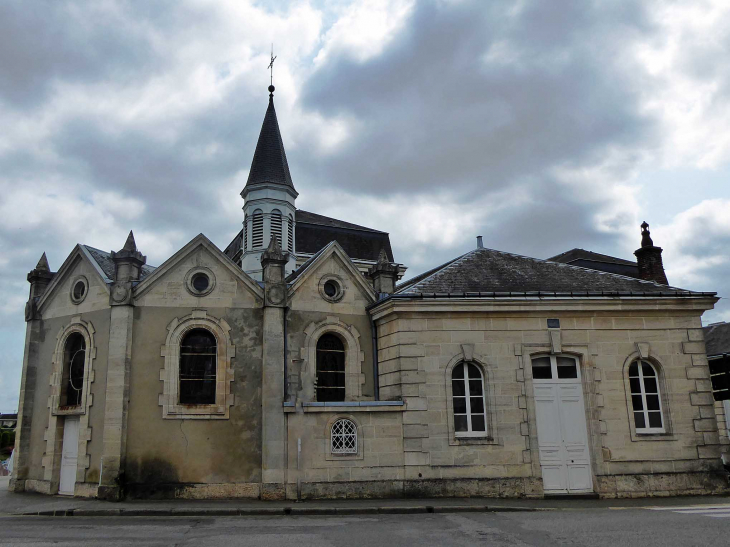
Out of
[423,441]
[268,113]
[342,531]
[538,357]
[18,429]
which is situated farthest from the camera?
[268,113]

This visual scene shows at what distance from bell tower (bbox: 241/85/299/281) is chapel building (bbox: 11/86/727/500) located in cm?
664

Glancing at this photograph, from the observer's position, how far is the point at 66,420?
57.3 feet

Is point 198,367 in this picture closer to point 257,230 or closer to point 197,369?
point 197,369

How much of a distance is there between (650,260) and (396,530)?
1456 centimetres

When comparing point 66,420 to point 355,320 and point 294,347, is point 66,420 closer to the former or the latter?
point 294,347

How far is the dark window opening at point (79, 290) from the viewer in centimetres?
1790

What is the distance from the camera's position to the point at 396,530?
1140 centimetres

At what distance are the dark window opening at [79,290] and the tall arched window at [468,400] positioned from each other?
1102 cm

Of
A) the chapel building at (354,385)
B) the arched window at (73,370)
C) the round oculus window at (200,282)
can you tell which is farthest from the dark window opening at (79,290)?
the round oculus window at (200,282)

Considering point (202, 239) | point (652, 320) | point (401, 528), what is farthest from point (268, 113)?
point (401, 528)

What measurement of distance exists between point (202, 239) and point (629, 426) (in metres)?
13.0

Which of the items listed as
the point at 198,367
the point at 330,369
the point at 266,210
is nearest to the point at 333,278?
the point at 330,369

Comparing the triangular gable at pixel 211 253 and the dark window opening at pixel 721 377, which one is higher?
the triangular gable at pixel 211 253

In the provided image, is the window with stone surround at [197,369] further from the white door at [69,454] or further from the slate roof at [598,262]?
the slate roof at [598,262]
